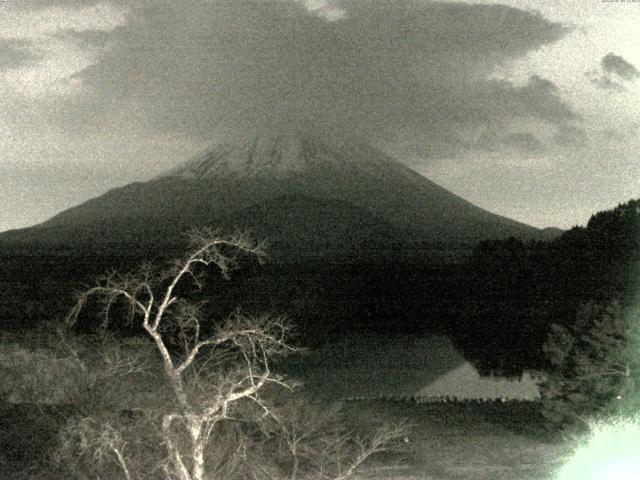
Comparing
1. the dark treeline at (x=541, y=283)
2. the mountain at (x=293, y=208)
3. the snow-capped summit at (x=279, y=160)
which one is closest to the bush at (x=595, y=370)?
the dark treeline at (x=541, y=283)

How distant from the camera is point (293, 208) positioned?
98312 millimetres

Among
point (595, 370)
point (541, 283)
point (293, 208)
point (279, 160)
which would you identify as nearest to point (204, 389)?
point (595, 370)

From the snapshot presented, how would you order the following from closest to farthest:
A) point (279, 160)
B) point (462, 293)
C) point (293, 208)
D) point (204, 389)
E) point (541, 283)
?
point (204, 389) → point (541, 283) → point (462, 293) → point (293, 208) → point (279, 160)

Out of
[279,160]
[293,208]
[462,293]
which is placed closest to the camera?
[462,293]

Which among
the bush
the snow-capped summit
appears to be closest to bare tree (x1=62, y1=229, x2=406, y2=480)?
the bush

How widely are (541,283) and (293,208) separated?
62.3 meters

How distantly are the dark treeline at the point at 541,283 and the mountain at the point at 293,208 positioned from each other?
137 ft

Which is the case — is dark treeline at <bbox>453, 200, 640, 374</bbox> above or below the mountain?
below

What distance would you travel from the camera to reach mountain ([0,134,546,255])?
88.5m

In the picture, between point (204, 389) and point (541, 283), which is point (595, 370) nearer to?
point (204, 389)

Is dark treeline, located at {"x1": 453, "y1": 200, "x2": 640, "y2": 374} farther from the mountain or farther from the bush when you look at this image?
the mountain

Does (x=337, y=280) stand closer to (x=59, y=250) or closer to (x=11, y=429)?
(x=59, y=250)

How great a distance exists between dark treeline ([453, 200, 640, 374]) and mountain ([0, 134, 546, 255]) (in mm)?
41760

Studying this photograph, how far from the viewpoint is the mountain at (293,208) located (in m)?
88.5
